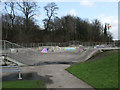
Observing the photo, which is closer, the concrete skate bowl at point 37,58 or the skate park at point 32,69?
the skate park at point 32,69

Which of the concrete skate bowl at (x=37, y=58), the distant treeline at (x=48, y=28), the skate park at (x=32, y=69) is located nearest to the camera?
the skate park at (x=32, y=69)

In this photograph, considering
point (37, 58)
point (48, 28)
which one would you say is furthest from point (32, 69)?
point (48, 28)

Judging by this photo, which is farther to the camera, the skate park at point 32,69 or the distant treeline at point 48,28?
the distant treeline at point 48,28

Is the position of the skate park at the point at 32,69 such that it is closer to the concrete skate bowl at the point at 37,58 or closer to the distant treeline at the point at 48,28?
the concrete skate bowl at the point at 37,58

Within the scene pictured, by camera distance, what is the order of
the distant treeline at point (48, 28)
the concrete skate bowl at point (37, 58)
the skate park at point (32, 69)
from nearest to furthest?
the skate park at point (32, 69) → the concrete skate bowl at point (37, 58) → the distant treeline at point (48, 28)

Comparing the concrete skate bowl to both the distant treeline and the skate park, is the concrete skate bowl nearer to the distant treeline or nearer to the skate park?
the skate park

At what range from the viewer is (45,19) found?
5556 cm

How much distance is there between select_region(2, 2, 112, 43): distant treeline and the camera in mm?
43875

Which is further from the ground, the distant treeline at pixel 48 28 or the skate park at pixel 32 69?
the distant treeline at pixel 48 28

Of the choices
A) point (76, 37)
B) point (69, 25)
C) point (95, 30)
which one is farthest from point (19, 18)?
point (95, 30)

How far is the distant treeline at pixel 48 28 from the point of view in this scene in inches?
1727

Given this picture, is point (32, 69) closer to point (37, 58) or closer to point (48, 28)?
point (37, 58)

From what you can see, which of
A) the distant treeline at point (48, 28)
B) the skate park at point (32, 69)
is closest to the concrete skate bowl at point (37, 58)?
the skate park at point (32, 69)

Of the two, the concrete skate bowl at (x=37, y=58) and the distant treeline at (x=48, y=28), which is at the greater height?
the distant treeline at (x=48, y=28)
